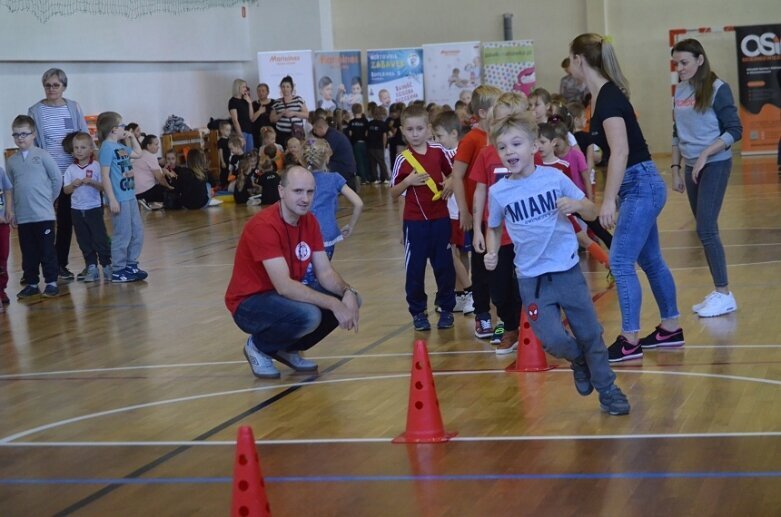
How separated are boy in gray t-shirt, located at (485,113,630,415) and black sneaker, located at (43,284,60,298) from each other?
20.5 feet

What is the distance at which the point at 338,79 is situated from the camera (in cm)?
2519

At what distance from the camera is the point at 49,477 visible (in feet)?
16.1

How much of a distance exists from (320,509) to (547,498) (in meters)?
0.82

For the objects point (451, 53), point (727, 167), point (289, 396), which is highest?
point (451, 53)

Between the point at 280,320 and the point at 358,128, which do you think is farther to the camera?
the point at 358,128

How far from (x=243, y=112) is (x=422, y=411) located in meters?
17.6

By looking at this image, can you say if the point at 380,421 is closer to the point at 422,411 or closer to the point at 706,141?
the point at 422,411

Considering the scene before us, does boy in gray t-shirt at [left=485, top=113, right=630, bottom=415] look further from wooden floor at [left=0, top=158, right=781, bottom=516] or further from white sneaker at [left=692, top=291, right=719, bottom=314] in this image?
white sneaker at [left=692, top=291, right=719, bottom=314]

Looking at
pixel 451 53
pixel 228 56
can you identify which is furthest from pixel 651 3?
pixel 228 56

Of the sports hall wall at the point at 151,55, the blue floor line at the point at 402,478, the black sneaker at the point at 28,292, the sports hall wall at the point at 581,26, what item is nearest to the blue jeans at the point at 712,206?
the blue floor line at the point at 402,478

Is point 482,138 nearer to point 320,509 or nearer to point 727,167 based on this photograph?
point 727,167

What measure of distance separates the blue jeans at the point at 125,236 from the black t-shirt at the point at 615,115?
5.98 metres

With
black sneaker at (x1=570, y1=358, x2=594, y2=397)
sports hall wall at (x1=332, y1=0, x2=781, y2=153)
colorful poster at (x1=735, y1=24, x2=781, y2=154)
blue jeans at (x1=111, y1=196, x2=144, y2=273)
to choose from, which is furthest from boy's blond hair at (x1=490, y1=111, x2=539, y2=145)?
sports hall wall at (x1=332, y1=0, x2=781, y2=153)

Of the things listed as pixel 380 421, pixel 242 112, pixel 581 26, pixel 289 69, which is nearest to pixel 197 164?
pixel 242 112
